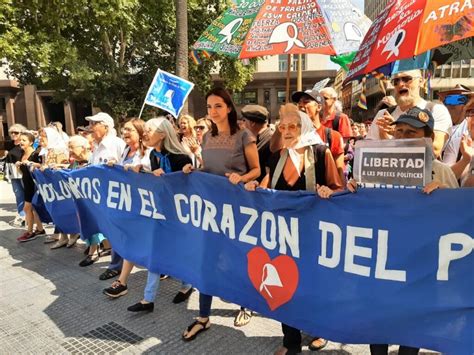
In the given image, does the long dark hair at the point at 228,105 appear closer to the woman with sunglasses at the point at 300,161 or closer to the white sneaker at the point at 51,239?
the woman with sunglasses at the point at 300,161

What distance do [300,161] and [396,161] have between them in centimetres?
77

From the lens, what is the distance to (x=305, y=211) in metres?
2.43

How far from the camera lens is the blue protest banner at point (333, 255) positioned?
1964mm

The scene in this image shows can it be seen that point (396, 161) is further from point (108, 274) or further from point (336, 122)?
point (108, 274)

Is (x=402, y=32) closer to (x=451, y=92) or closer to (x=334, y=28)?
(x=334, y=28)

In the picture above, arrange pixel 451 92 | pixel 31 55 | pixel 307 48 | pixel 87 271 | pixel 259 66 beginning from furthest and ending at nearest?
1. pixel 259 66
2. pixel 31 55
3. pixel 87 271
4. pixel 451 92
5. pixel 307 48

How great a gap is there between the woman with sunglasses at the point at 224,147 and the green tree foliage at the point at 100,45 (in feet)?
25.1

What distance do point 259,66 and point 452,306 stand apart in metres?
33.2

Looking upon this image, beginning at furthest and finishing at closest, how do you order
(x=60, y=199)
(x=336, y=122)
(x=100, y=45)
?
(x=100, y=45), (x=60, y=199), (x=336, y=122)

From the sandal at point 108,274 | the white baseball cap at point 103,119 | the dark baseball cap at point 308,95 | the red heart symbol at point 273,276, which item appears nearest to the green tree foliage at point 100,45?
the white baseball cap at point 103,119

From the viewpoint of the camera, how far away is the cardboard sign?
196 cm

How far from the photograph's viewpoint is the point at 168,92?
5.76m

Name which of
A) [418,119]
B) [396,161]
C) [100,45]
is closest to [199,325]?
[396,161]

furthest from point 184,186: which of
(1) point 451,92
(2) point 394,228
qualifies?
(1) point 451,92
